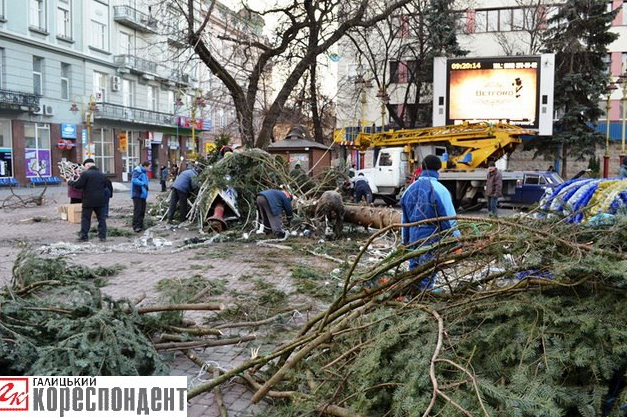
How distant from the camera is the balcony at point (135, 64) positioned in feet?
136

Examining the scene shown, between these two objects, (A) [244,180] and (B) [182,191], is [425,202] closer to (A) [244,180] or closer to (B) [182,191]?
(A) [244,180]

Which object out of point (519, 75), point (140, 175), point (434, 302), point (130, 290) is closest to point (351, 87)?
point (519, 75)

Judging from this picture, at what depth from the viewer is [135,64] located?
43125mm

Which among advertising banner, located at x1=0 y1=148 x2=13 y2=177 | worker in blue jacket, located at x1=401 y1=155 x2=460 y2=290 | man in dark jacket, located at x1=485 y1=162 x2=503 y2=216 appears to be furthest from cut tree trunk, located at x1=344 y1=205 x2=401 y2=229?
advertising banner, located at x1=0 y1=148 x2=13 y2=177

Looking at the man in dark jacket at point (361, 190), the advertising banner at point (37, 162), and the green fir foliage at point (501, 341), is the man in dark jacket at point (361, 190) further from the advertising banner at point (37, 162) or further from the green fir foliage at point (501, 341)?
the advertising banner at point (37, 162)

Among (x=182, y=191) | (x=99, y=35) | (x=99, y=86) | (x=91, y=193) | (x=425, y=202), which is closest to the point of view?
(x=425, y=202)

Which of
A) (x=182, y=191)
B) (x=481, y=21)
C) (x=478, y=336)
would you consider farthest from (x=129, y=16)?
(x=478, y=336)

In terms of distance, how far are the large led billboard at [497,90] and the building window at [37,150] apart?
23.2 meters

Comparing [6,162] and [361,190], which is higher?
[6,162]

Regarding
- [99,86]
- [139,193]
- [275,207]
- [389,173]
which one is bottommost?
[275,207]

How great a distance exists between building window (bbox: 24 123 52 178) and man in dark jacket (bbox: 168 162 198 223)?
2245 centimetres

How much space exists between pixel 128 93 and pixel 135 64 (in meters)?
2.38

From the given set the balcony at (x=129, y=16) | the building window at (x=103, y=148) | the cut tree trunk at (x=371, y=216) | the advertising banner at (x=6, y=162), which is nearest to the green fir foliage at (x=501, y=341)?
the cut tree trunk at (x=371, y=216)

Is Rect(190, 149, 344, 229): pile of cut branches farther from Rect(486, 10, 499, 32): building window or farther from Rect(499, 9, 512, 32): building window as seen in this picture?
Rect(486, 10, 499, 32): building window
